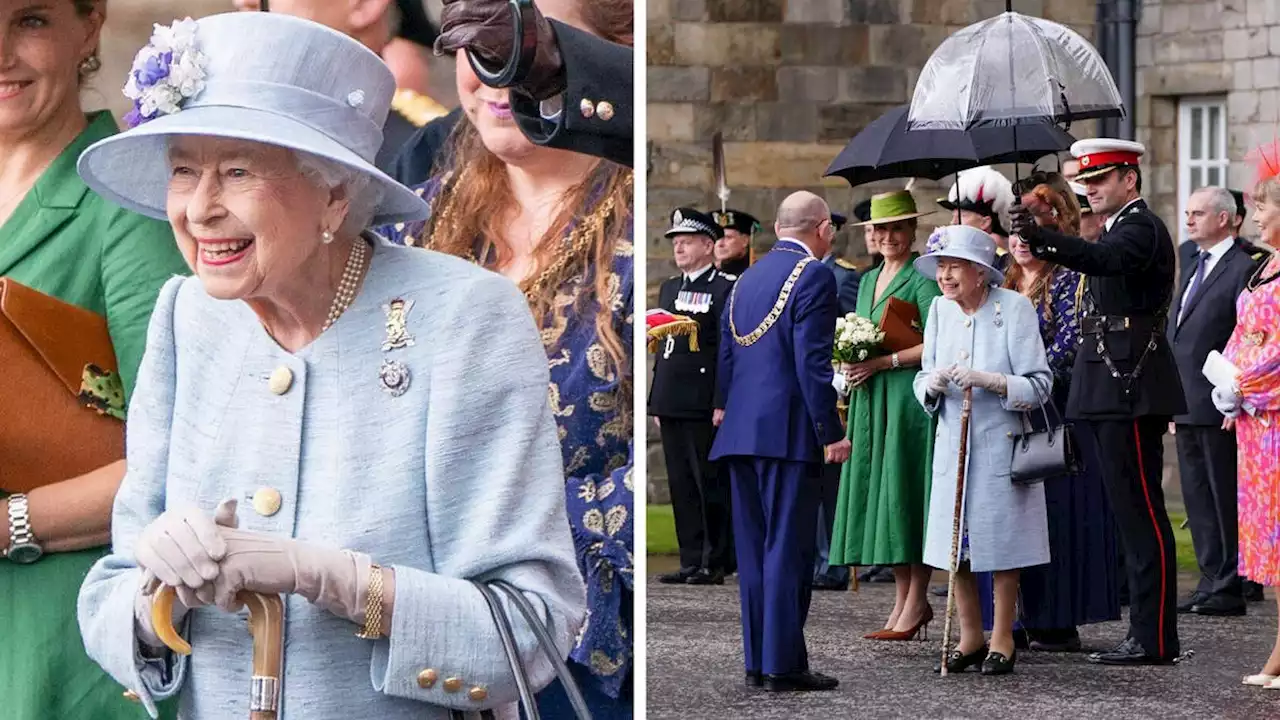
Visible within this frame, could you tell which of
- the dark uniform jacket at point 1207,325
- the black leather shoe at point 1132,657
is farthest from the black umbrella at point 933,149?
the black leather shoe at point 1132,657

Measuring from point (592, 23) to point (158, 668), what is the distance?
124 cm

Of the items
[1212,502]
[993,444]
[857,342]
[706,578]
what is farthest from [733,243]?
[993,444]

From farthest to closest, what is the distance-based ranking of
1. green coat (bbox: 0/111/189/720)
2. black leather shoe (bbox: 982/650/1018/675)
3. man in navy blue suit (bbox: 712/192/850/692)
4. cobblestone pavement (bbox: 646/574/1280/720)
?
black leather shoe (bbox: 982/650/1018/675), man in navy blue suit (bbox: 712/192/850/692), cobblestone pavement (bbox: 646/574/1280/720), green coat (bbox: 0/111/189/720)

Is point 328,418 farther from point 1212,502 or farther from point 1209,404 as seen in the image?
point 1212,502

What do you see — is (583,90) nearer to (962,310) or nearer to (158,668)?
(158,668)

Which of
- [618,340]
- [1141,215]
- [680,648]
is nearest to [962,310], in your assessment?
[1141,215]

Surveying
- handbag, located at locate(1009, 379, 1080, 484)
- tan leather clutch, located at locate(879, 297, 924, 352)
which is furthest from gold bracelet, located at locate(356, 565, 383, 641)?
tan leather clutch, located at locate(879, 297, 924, 352)

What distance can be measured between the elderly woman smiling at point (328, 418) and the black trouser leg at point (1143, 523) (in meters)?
4.82

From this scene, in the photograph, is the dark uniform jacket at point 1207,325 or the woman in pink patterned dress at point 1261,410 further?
the dark uniform jacket at point 1207,325

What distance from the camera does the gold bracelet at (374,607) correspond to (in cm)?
333

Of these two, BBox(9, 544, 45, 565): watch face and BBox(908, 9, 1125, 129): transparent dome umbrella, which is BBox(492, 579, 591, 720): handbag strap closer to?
BBox(9, 544, 45, 565): watch face

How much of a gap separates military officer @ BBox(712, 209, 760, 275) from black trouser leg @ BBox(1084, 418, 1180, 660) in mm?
3690

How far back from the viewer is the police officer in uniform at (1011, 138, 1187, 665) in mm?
7906

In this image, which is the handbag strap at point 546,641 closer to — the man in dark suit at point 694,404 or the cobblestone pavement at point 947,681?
the cobblestone pavement at point 947,681
